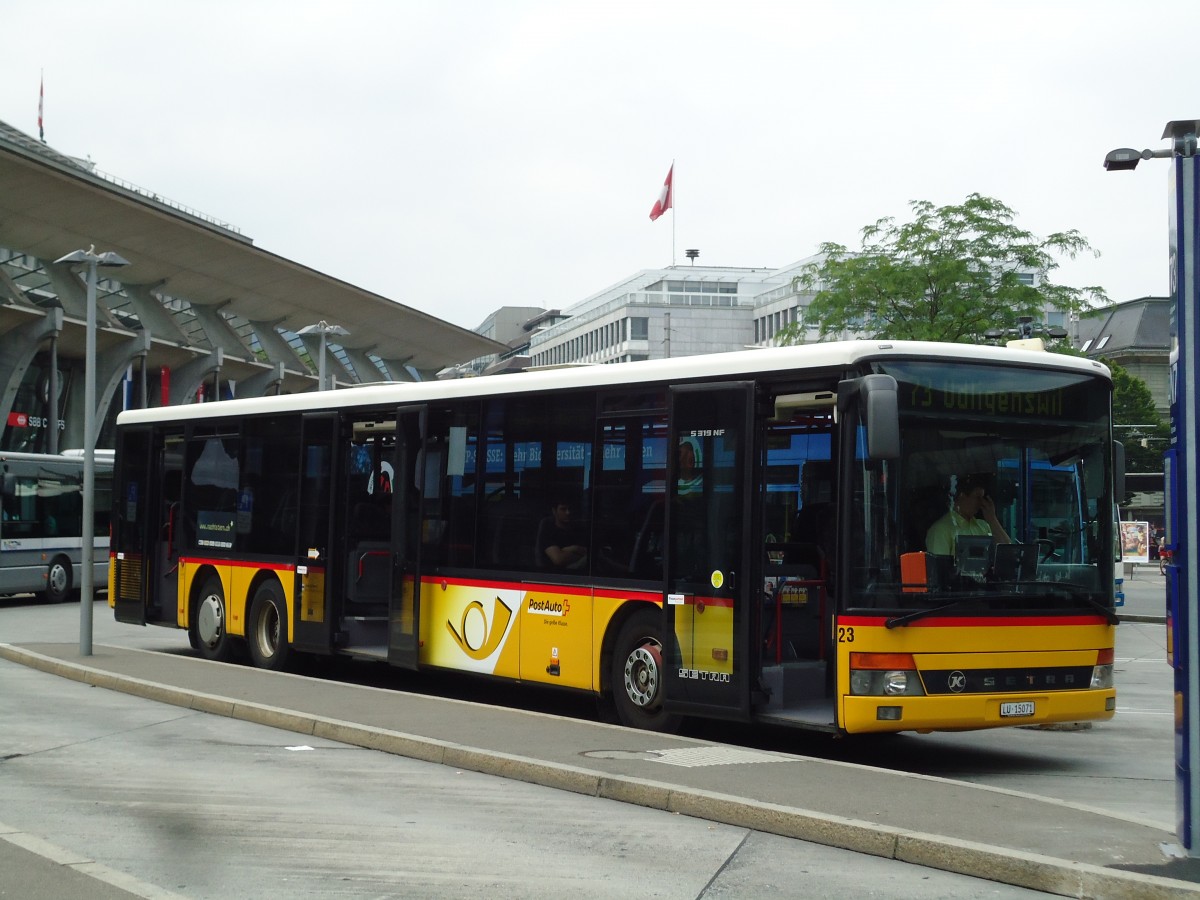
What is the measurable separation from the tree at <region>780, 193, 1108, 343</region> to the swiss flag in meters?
29.4

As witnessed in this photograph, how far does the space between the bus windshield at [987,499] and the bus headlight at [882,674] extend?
0.32m

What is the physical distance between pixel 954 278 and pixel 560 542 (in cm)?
2231

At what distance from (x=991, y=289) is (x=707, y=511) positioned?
23.7 meters

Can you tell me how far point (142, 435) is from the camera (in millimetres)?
20484

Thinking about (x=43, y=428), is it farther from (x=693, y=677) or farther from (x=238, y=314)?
(x=693, y=677)

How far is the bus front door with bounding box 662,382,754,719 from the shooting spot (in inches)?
440

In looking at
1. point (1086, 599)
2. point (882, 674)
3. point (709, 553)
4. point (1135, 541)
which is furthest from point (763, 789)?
point (1135, 541)

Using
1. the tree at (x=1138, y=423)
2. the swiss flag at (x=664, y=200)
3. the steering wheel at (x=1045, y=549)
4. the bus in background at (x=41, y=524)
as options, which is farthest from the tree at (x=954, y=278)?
the tree at (x=1138, y=423)

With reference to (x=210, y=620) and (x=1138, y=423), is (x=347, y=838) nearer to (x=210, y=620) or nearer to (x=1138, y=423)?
(x=210, y=620)

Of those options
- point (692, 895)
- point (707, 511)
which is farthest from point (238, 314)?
point (692, 895)

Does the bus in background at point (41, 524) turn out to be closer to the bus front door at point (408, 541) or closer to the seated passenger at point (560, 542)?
the bus front door at point (408, 541)

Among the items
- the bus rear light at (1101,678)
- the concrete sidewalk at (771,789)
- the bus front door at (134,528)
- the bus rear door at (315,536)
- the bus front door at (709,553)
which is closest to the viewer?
the concrete sidewalk at (771,789)

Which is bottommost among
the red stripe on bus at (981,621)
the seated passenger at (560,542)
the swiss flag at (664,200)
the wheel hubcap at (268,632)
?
the wheel hubcap at (268,632)

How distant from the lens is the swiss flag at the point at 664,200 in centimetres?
6353
